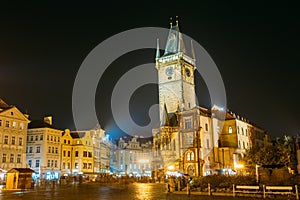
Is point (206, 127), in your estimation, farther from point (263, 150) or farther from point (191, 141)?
point (263, 150)

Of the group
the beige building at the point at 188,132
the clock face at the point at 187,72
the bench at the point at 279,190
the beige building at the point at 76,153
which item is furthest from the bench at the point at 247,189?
the clock face at the point at 187,72

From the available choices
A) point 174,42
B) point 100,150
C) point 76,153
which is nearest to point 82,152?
point 76,153

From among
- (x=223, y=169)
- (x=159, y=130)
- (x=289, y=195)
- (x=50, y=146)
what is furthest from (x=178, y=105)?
(x=289, y=195)

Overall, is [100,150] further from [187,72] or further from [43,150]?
[187,72]

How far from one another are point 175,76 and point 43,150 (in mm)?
44024

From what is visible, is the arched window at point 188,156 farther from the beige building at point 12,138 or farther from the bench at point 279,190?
the bench at point 279,190

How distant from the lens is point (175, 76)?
9725 cm

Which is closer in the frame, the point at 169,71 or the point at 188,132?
the point at 188,132

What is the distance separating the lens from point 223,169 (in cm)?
7556

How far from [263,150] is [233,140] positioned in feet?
94.0

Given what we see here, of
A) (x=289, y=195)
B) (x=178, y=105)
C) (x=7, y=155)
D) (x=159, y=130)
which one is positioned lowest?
(x=289, y=195)

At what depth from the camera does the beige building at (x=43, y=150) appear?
237ft

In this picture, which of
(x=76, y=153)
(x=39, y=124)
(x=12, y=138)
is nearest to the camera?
(x=12, y=138)

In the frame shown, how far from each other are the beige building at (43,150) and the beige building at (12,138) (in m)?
4.96
